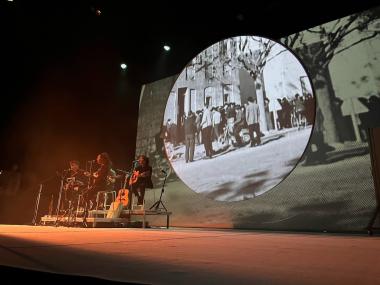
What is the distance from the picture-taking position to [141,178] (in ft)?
15.7

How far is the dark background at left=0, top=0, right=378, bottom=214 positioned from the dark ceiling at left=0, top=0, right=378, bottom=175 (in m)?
0.01

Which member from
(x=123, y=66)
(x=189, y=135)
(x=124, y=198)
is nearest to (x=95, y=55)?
(x=123, y=66)

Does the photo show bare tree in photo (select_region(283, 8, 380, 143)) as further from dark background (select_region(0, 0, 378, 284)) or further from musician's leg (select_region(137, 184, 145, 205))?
musician's leg (select_region(137, 184, 145, 205))

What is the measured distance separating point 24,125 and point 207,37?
3.56m

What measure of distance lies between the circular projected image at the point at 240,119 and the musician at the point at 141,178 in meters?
0.59

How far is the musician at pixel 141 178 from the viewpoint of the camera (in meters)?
4.79

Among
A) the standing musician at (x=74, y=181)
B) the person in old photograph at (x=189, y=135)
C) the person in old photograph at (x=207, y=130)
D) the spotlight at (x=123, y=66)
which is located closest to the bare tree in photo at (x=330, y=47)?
the person in old photograph at (x=207, y=130)

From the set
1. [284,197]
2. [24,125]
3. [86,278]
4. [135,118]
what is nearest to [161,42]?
[135,118]

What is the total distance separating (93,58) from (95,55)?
7 centimetres

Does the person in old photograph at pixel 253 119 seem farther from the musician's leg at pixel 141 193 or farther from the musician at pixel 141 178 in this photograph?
the musician's leg at pixel 141 193

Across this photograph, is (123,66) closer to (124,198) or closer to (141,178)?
(141,178)

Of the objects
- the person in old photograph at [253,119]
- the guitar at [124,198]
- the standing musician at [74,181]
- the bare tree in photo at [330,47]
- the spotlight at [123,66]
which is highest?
the spotlight at [123,66]

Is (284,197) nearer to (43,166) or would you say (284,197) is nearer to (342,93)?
(342,93)

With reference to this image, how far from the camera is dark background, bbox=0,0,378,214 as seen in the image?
14.4 feet
